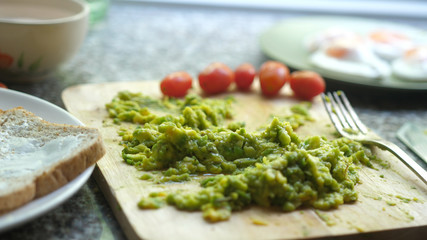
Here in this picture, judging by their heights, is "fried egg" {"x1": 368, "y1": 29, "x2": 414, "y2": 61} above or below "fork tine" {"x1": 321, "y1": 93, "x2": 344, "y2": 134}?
above

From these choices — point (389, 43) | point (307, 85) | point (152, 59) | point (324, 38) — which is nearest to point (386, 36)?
point (389, 43)

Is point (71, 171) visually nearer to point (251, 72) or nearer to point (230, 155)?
point (230, 155)

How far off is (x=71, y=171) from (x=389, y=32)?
10.9 feet

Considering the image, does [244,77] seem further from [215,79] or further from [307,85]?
[307,85]

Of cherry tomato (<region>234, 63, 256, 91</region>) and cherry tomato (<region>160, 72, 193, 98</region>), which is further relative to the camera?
cherry tomato (<region>234, 63, 256, 91</region>)

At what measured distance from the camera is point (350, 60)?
3.62m

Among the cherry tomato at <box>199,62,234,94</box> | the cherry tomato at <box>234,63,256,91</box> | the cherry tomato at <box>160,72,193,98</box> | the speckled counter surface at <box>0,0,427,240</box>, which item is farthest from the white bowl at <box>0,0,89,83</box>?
the cherry tomato at <box>234,63,256,91</box>

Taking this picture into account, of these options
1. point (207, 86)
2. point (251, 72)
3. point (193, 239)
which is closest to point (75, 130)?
point (193, 239)

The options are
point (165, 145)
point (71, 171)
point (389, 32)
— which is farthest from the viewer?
point (389, 32)

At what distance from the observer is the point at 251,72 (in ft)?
10.8

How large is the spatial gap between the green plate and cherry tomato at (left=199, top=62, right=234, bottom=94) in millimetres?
635

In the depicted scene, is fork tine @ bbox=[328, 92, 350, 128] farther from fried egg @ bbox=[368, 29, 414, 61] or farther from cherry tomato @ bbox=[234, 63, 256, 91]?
fried egg @ bbox=[368, 29, 414, 61]

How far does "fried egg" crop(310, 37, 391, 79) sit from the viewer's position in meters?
3.47

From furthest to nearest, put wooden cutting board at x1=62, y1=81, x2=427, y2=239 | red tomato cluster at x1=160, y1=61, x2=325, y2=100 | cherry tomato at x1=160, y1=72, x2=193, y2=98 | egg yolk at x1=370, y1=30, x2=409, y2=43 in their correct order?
egg yolk at x1=370, y1=30, x2=409, y2=43 < red tomato cluster at x1=160, y1=61, x2=325, y2=100 < cherry tomato at x1=160, y1=72, x2=193, y2=98 < wooden cutting board at x1=62, y1=81, x2=427, y2=239
